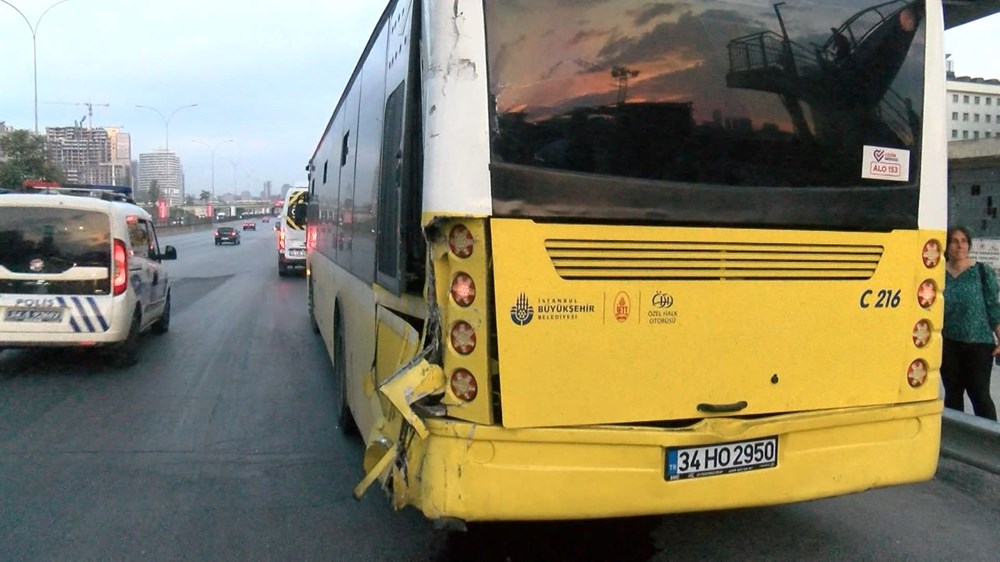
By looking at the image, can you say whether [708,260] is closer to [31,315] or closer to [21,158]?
[31,315]

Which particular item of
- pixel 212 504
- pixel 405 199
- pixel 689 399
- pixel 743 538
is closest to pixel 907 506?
pixel 743 538

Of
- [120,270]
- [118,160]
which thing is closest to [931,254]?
[120,270]

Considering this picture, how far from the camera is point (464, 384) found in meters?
3.84

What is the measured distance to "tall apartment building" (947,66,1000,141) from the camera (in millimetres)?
Answer: 16219

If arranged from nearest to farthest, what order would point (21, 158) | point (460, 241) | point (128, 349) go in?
point (460, 241), point (128, 349), point (21, 158)

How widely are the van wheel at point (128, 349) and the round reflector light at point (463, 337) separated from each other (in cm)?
731

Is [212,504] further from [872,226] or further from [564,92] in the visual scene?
[872,226]

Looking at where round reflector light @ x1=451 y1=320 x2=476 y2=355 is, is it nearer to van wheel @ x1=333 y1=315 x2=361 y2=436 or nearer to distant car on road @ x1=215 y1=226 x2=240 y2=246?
van wheel @ x1=333 y1=315 x2=361 y2=436

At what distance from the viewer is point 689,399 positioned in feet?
13.3

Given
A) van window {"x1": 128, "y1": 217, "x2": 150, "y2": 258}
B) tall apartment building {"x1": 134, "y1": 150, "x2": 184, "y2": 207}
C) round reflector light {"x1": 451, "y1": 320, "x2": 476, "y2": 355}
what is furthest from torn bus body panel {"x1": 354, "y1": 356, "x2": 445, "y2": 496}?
tall apartment building {"x1": 134, "y1": 150, "x2": 184, "y2": 207}

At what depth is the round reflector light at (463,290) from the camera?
3.78 m

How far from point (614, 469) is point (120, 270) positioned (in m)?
7.55

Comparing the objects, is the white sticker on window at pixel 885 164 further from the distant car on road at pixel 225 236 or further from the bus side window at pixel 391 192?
the distant car on road at pixel 225 236

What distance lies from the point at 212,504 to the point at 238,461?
1003 millimetres
